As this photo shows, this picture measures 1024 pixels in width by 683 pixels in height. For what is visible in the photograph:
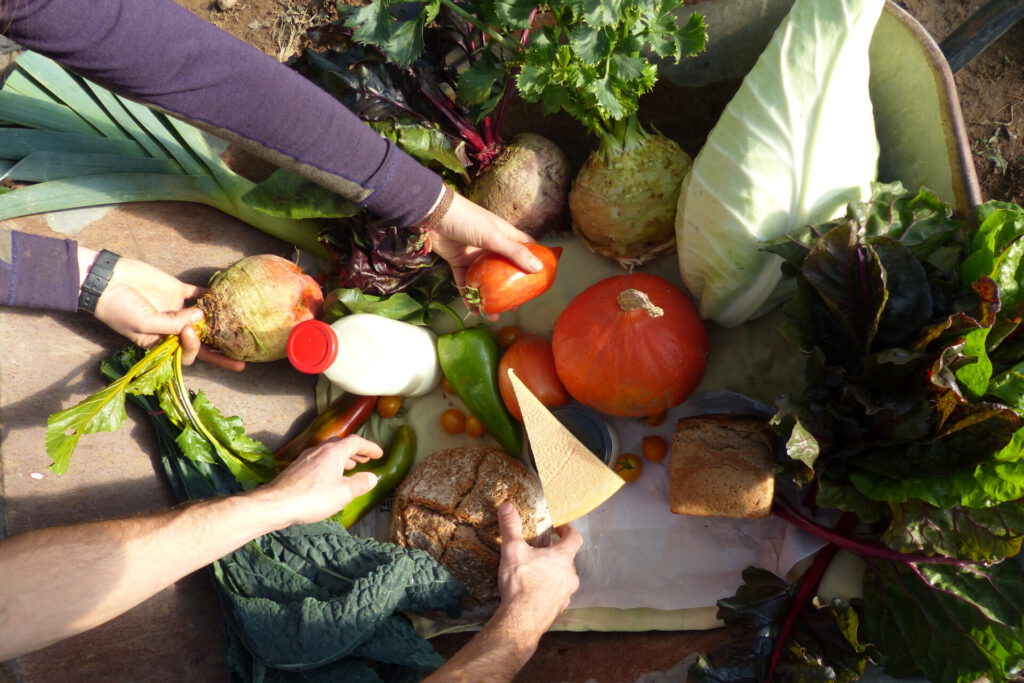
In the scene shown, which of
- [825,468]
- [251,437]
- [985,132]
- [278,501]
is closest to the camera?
[825,468]

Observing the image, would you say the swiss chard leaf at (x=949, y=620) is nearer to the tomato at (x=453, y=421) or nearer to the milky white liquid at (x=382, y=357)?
the tomato at (x=453, y=421)

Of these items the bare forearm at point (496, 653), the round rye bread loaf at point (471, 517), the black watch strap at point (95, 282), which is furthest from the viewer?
the black watch strap at point (95, 282)

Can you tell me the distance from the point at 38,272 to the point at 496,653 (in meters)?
1.54

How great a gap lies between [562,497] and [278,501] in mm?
665

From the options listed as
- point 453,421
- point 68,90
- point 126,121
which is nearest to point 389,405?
point 453,421

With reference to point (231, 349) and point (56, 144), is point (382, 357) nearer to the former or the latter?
point (231, 349)

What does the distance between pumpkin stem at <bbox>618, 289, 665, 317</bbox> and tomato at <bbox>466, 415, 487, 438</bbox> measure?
664 millimetres

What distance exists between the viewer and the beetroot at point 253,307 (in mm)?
1892

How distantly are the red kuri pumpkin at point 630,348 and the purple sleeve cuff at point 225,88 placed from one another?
504 mm

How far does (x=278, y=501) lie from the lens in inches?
62.4

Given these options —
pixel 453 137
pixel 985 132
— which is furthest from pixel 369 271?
pixel 985 132

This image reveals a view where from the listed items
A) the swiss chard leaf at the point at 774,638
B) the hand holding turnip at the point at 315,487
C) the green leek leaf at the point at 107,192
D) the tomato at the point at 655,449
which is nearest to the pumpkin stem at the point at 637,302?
the tomato at the point at 655,449

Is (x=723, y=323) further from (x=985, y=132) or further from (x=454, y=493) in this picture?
(x=985, y=132)

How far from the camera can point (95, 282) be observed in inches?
73.0
